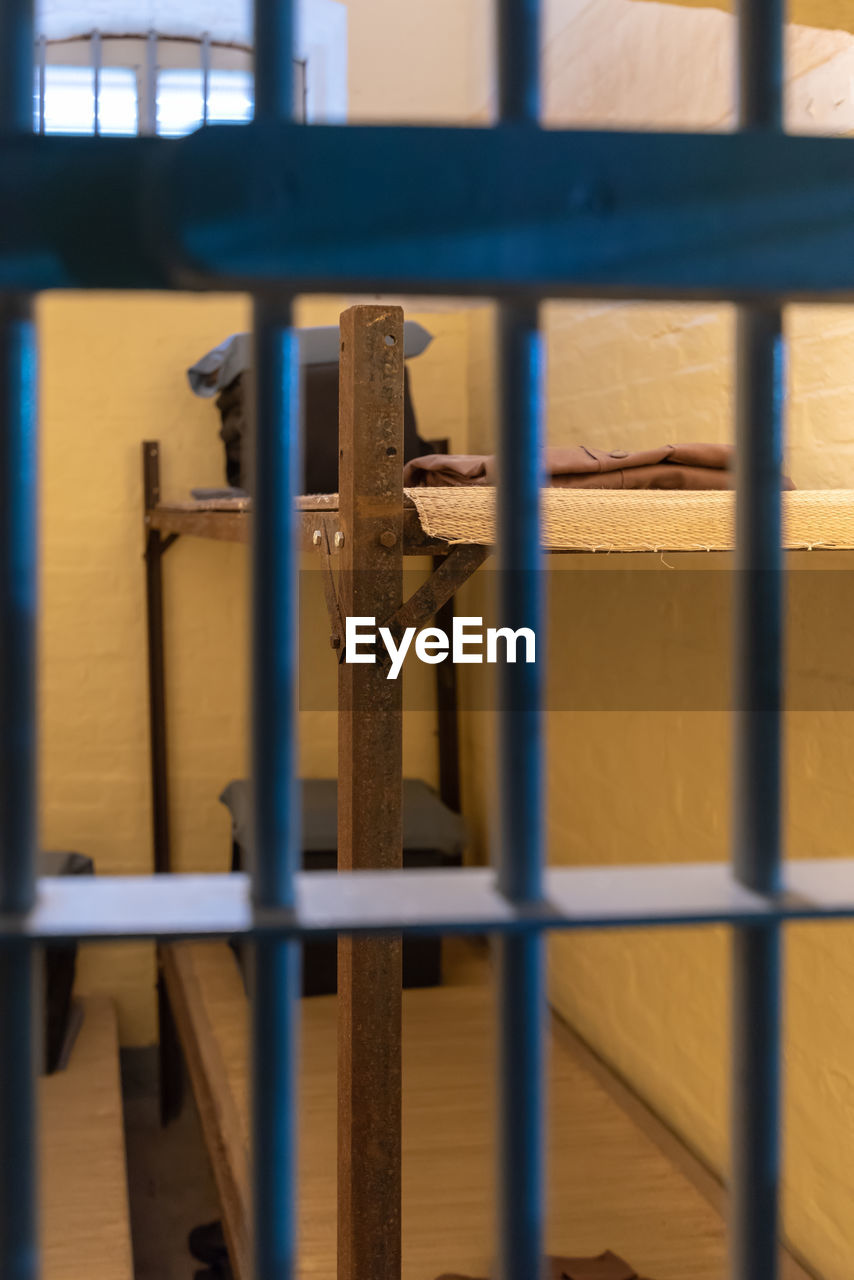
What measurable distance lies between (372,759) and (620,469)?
1.84 ft

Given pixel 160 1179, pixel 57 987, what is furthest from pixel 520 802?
pixel 160 1179

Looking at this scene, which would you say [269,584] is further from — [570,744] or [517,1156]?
[570,744]

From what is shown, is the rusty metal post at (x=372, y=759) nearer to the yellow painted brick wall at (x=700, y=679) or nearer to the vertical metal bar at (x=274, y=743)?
the yellow painted brick wall at (x=700, y=679)

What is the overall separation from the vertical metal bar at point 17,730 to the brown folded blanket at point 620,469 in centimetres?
126

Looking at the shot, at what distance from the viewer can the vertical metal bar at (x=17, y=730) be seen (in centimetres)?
41

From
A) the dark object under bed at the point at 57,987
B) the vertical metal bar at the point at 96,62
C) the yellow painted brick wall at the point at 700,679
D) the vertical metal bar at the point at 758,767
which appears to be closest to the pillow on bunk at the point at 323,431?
the yellow painted brick wall at the point at 700,679

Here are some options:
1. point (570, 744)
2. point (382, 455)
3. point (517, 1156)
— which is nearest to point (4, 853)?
point (517, 1156)

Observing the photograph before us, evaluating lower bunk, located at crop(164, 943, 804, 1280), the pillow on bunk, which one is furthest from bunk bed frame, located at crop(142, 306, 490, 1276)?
the pillow on bunk

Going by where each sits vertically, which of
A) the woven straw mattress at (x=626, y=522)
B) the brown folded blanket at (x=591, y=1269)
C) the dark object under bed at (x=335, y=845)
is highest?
the woven straw mattress at (x=626, y=522)

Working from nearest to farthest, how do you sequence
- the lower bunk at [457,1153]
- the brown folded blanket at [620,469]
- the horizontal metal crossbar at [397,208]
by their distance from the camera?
the horizontal metal crossbar at [397,208] < the brown folded blanket at [620,469] < the lower bunk at [457,1153]

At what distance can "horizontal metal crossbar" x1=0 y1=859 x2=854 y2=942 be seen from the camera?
0.41m

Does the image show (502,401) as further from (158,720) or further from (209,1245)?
(158,720)

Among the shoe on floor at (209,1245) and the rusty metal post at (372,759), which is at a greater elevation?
the rusty metal post at (372,759)

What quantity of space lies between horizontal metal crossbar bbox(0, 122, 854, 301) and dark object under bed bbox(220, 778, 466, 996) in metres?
2.53
